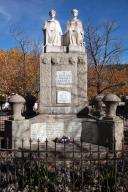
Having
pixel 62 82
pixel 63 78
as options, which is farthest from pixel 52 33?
pixel 62 82

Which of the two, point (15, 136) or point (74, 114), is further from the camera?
point (74, 114)

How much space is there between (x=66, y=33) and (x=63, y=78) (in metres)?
1.65

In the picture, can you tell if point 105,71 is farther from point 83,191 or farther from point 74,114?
point 83,191

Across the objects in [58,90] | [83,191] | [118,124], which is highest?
[58,90]

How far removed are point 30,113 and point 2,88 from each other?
1795 cm

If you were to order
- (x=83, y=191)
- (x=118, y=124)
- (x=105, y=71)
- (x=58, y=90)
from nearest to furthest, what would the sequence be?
1. (x=83, y=191)
2. (x=118, y=124)
3. (x=58, y=90)
4. (x=105, y=71)

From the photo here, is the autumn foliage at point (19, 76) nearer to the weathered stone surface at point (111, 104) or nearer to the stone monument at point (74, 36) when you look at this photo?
the stone monument at point (74, 36)

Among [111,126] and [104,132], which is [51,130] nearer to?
[104,132]

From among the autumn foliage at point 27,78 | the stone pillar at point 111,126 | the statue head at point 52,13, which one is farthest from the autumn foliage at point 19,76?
the stone pillar at point 111,126

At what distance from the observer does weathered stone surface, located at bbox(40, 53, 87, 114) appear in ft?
35.6

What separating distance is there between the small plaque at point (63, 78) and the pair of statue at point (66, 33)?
41.9 inches

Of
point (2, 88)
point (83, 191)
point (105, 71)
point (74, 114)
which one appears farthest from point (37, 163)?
point (2, 88)

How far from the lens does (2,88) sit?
97.6ft

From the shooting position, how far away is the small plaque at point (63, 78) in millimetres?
10859
